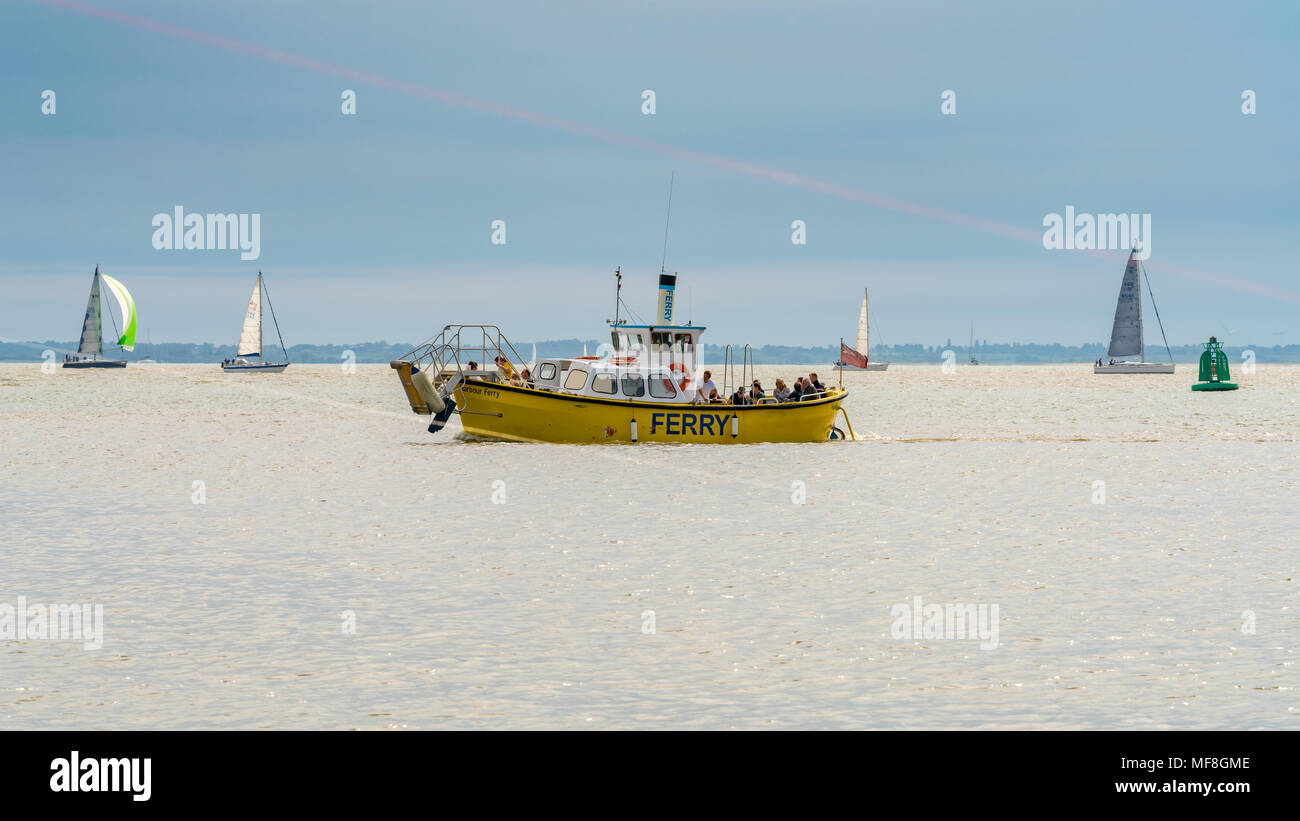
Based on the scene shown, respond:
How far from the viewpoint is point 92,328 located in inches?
7441

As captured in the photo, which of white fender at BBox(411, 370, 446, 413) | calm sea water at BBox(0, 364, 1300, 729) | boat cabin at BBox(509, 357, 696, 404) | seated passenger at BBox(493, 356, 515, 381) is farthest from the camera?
seated passenger at BBox(493, 356, 515, 381)

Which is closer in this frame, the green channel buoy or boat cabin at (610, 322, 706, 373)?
boat cabin at (610, 322, 706, 373)

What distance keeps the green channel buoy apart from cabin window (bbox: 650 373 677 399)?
3865 inches

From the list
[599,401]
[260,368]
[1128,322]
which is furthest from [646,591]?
[260,368]

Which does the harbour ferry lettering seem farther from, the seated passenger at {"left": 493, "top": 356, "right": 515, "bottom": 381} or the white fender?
the white fender

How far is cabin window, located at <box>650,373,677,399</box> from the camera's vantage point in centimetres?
3925

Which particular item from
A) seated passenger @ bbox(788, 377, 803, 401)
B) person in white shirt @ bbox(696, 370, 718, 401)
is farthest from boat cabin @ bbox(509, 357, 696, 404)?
seated passenger @ bbox(788, 377, 803, 401)

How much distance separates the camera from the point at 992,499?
2741 cm

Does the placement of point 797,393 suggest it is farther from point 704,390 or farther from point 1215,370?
point 1215,370

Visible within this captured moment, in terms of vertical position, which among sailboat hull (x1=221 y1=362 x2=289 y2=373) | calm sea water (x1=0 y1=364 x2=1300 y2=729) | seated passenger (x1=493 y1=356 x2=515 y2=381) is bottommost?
calm sea water (x1=0 y1=364 x2=1300 y2=729)

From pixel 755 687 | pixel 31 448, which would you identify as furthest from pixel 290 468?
pixel 755 687

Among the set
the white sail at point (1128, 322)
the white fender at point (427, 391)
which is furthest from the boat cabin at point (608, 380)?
the white sail at point (1128, 322)
